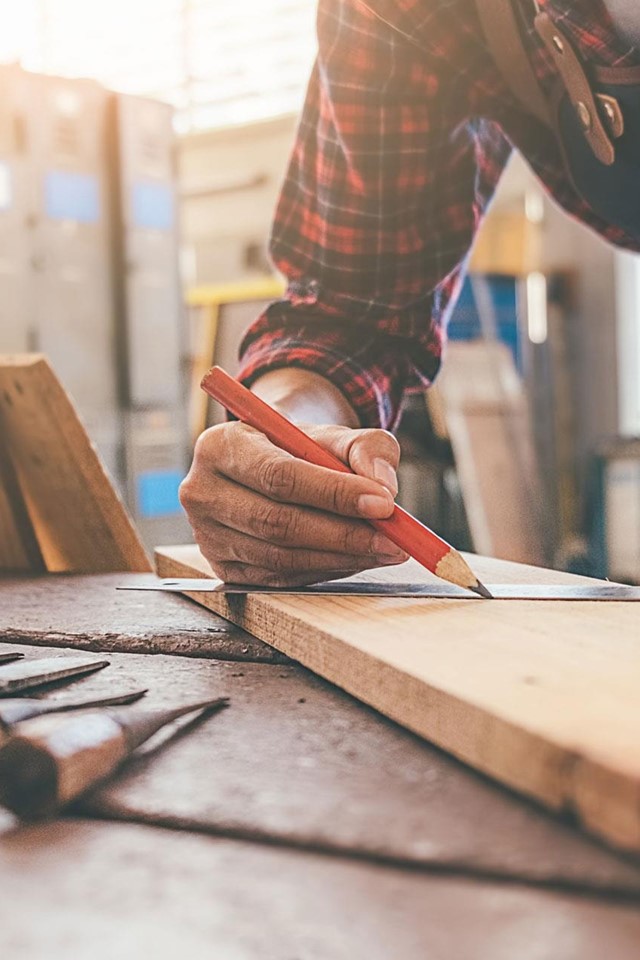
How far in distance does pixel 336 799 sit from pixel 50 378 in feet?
3.27

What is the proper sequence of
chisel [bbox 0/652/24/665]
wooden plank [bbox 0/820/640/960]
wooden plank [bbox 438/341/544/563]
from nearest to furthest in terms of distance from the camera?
wooden plank [bbox 0/820/640/960] < chisel [bbox 0/652/24/665] < wooden plank [bbox 438/341/544/563]

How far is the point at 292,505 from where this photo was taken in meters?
1.05

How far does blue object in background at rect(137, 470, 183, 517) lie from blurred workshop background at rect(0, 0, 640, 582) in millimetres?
13

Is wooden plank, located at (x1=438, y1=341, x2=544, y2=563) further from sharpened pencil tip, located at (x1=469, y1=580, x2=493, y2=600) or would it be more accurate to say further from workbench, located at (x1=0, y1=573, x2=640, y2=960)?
workbench, located at (x1=0, y1=573, x2=640, y2=960)

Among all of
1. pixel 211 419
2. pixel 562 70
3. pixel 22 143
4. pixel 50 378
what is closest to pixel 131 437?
pixel 211 419

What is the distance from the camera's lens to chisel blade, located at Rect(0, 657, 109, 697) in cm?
78

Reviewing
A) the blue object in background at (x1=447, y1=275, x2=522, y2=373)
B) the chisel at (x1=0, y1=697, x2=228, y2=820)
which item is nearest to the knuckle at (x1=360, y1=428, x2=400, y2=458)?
the chisel at (x1=0, y1=697, x2=228, y2=820)

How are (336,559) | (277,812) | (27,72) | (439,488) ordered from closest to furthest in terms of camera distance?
(277,812), (336,559), (27,72), (439,488)

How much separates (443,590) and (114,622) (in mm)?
346

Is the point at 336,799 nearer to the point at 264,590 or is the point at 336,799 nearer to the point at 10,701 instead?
the point at 10,701

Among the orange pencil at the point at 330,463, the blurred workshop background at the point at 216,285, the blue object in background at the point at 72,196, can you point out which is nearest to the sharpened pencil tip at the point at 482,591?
the orange pencil at the point at 330,463

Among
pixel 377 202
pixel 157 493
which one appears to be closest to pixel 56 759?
pixel 377 202

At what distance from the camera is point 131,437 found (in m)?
4.84

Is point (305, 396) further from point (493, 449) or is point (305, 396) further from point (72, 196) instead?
point (493, 449)
